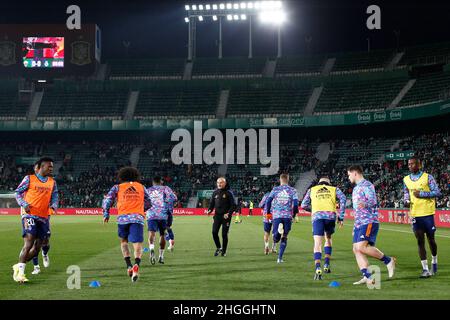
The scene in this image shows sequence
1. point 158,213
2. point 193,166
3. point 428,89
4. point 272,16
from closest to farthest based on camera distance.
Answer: point 158,213, point 428,89, point 272,16, point 193,166

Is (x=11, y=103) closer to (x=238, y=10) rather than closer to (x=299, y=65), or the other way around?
(x=238, y=10)

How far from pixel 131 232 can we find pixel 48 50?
193ft

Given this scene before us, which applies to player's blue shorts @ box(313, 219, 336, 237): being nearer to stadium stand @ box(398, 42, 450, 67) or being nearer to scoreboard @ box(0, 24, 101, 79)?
stadium stand @ box(398, 42, 450, 67)

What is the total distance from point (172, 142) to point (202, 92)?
24.6ft

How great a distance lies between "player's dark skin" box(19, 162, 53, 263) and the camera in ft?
39.0

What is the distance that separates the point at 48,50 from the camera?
217 feet

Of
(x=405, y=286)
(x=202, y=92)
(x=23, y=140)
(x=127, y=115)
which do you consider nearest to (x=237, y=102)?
(x=202, y=92)

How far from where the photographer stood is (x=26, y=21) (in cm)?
7244

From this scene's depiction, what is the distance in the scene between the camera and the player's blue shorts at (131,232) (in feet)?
39.0

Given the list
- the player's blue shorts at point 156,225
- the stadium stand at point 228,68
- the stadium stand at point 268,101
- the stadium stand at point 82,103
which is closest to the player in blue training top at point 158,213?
the player's blue shorts at point 156,225

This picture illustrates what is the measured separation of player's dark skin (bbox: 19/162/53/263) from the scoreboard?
179 ft

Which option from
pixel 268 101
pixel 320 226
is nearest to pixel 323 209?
pixel 320 226

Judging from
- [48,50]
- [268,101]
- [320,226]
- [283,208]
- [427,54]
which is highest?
[48,50]

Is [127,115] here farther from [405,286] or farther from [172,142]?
[405,286]
